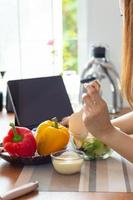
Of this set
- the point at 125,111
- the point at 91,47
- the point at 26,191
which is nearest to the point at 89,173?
the point at 26,191

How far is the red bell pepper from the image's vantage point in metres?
1.15

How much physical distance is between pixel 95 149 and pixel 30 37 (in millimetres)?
1141

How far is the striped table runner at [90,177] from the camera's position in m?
1.01

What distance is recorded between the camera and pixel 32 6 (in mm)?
2141

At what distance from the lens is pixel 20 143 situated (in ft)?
3.79

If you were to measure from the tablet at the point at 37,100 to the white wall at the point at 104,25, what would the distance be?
495mm

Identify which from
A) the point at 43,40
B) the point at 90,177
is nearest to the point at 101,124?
the point at 90,177

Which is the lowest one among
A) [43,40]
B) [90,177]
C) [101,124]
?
[90,177]

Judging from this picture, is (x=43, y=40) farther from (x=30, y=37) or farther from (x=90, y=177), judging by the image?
(x=90, y=177)

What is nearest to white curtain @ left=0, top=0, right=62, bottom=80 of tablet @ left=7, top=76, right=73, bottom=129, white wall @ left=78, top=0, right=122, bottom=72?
white wall @ left=78, top=0, right=122, bottom=72

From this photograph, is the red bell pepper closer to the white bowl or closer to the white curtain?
the white bowl

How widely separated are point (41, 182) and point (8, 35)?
1301 millimetres

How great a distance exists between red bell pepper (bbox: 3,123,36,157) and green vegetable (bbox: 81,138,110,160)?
16cm

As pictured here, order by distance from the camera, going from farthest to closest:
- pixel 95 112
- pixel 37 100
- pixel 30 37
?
pixel 30 37 → pixel 37 100 → pixel 95 112
